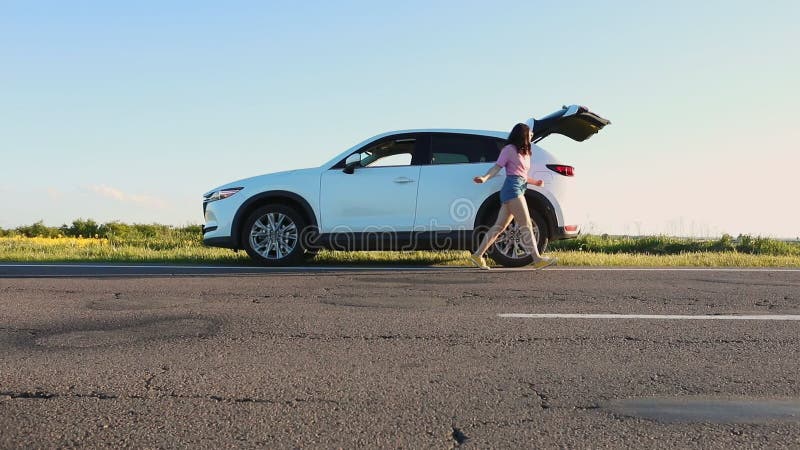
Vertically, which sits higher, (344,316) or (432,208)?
(432,208)

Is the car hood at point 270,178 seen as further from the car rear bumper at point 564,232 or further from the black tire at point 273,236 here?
the car rear bumper at point 564,232

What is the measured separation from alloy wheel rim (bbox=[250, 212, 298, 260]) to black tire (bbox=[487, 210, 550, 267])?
2623mm

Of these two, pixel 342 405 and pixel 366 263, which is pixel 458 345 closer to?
pixel 342 405

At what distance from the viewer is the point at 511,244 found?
9.55m

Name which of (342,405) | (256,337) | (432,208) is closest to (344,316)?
(256,337)

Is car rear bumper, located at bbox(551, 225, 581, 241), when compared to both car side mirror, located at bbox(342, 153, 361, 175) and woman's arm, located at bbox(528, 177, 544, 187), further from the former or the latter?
car side mirror, located at bbox(342, 153, 361, 175)

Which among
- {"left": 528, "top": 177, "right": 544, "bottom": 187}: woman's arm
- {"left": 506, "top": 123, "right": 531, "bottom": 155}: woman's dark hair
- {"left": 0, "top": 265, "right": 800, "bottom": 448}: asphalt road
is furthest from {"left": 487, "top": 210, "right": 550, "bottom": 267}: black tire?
{"left": 0, "top": 265, "right": 800, "bottom": 448}: asphalt road

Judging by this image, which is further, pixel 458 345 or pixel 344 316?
pixel 344 316

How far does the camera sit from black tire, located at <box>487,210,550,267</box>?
9539 mm

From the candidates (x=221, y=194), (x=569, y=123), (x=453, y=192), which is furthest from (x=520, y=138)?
(x=221, y=194)

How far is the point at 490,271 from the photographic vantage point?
29.7ft

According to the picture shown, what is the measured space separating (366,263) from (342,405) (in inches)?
277

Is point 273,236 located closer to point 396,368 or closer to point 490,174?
point 490,174

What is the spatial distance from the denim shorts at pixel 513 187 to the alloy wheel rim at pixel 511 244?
685 millimetres
